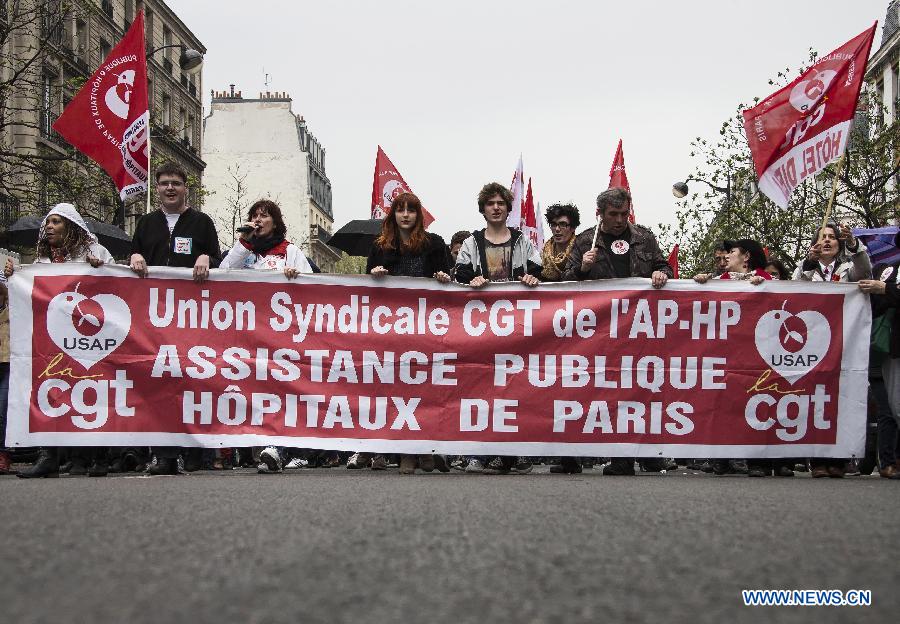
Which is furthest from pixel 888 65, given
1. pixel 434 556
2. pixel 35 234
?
pixel 434 556

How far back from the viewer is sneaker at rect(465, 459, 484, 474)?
9297 millimetres

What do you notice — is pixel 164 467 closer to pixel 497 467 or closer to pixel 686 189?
pixel 497 467

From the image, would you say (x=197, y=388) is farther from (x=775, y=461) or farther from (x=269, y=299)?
(x=775, y=461)

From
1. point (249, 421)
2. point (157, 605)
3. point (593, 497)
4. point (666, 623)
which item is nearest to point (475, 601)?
point (666, 623)

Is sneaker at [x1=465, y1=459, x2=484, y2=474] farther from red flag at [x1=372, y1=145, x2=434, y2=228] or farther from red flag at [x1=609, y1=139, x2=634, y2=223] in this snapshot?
red flag at [x1=372, y1=145, x2=434, y2=228]

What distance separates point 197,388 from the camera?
9.12m

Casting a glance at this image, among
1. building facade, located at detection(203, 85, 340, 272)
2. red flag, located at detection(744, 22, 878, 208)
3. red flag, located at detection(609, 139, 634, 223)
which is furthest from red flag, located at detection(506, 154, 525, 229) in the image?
building facade, located at detection(203, 85, 340, 272)

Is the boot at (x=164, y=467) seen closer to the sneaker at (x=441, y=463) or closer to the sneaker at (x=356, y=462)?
the sneaker at (x=356, y=462)

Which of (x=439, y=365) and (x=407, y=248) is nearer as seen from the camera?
(x=439, y=365)

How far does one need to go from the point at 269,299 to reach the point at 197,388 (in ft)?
2.75

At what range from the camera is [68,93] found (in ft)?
138

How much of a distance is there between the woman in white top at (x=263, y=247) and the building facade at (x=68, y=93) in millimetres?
7907

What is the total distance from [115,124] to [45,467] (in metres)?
4.32

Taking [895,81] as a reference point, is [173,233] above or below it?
below
